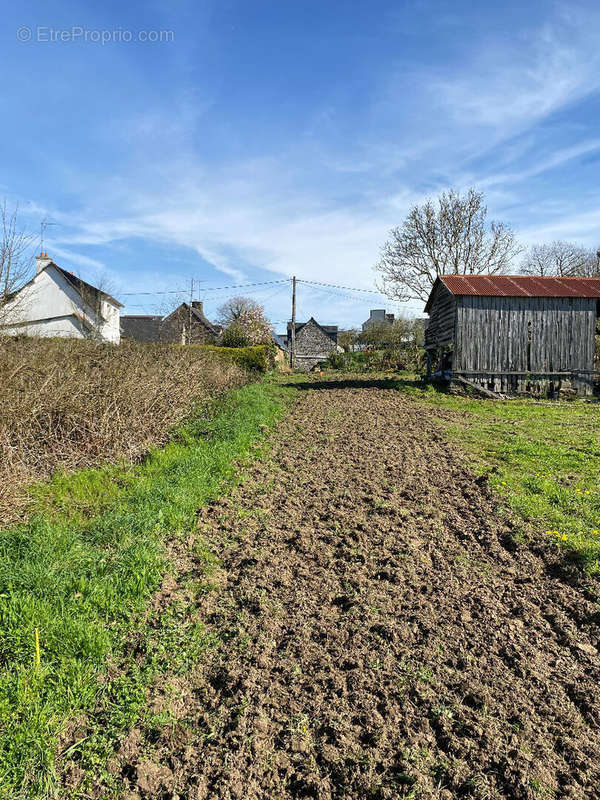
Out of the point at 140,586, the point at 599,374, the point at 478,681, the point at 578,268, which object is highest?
the point at 578,268

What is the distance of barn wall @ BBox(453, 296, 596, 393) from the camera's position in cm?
1789

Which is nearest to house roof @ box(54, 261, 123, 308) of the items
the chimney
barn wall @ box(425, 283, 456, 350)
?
the chimney

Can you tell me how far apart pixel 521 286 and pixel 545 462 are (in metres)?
12.1

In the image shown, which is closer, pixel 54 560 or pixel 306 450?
pixel 54 560

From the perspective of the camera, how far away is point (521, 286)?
18.2m

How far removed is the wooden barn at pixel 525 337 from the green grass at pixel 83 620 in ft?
46.4

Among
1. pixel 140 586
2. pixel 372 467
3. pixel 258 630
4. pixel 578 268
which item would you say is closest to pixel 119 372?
pixel 372 467

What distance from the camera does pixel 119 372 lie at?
28.2 ft

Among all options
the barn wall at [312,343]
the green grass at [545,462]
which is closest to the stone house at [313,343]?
the barn wall at [312,343]

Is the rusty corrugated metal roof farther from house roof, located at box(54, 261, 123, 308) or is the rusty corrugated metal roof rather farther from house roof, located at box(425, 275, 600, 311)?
Answer: house roof, located at box(54, 261, 123, 308)

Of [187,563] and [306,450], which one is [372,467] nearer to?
[306,450]

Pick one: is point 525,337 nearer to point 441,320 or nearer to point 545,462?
point 441,320

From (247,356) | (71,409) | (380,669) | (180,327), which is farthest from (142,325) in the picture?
(380,669)

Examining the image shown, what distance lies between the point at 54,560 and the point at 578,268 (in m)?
53.4
